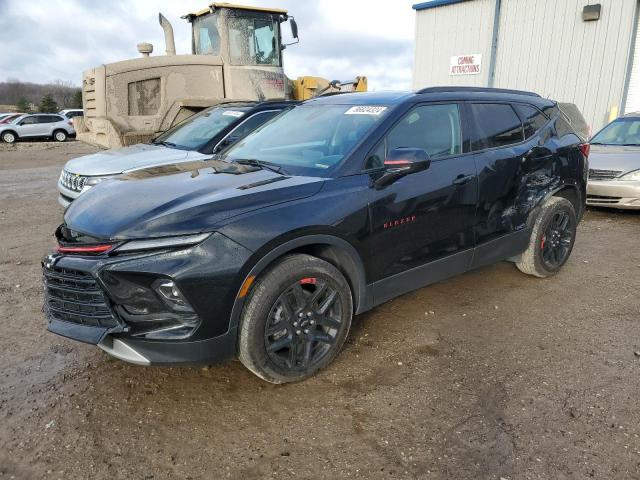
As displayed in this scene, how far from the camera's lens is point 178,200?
2.81m

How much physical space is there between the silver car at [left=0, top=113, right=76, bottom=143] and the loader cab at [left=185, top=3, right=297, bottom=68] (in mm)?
16379

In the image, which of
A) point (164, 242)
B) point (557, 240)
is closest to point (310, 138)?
point (164, 242)

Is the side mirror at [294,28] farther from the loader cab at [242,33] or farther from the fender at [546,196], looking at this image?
the fender at [546,196]

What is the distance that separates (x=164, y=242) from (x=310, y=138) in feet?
5.25

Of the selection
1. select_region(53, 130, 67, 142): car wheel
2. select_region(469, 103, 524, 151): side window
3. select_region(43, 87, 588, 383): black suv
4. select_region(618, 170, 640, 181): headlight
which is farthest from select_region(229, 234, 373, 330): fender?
select_region(53, 130, 67, 142): car wheel

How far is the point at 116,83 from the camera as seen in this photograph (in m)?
9.95

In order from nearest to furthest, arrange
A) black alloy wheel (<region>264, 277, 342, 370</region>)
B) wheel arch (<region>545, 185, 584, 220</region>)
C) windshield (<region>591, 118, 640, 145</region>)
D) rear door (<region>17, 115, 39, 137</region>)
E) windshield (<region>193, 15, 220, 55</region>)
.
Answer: black alloy wheel (<region>264, 277, 342, 370</region>) < wheel arch (<region>545, 185, 584, 220</region>) < windshield (<region>591, 118, 640, 145</region>) < windshield (<region>193, 15, 220, 55</region>) < rear door (<region>17, 115, 39, 137</region>)

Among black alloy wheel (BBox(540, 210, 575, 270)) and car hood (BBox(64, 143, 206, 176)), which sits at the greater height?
car hood (BBox(64, 143, 206, 176))

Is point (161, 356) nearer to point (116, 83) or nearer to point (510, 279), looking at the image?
point (510, 279)

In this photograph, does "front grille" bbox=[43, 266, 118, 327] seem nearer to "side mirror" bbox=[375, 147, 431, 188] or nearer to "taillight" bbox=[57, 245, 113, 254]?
"taillight" bbox=[57, 245, 113, 254]

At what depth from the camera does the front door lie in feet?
10.7

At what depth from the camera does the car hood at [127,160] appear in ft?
18.9

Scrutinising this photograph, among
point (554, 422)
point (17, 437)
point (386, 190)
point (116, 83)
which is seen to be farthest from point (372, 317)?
point (116, 83)

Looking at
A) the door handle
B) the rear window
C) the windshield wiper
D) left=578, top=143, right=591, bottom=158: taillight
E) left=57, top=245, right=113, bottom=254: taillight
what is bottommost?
left=57, top=245, right=113, bottom=254: taillight
